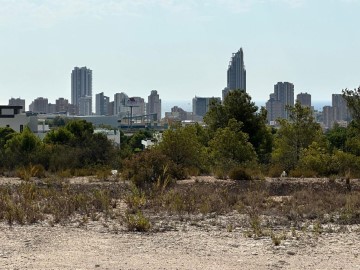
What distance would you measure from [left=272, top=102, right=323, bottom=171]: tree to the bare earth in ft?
65.4

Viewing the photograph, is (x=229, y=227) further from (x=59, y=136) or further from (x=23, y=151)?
(x=59, y=136)

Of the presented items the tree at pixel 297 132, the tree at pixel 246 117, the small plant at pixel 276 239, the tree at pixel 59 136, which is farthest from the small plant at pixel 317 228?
the tree at pixel 59 136

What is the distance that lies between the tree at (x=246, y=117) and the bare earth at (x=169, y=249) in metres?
26.4

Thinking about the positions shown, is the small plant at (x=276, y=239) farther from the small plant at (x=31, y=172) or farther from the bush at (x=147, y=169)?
the small plant at (x=31, y=172)

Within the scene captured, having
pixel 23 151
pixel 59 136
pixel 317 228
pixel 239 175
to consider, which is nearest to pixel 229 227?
pixel 317 228

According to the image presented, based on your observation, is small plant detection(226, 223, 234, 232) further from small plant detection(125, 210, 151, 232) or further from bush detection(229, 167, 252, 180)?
bush detection(229, 167, 252, 180)

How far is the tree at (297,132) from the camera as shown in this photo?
33656mm

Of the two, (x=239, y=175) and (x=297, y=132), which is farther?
(x=297, y=132)

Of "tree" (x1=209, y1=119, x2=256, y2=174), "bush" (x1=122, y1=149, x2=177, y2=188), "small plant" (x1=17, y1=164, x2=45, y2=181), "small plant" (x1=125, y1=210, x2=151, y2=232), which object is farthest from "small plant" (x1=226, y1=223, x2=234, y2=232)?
"tree" (x1=209, y1=119, x2=256, y2=174)

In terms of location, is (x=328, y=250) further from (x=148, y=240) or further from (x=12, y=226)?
(x=12, y=226)

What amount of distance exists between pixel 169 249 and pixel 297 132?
24104 mm

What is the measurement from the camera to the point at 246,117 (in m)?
40.2

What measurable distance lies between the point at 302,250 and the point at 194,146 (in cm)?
1984

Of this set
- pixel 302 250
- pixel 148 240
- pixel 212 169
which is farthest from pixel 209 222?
pixel 212 169
